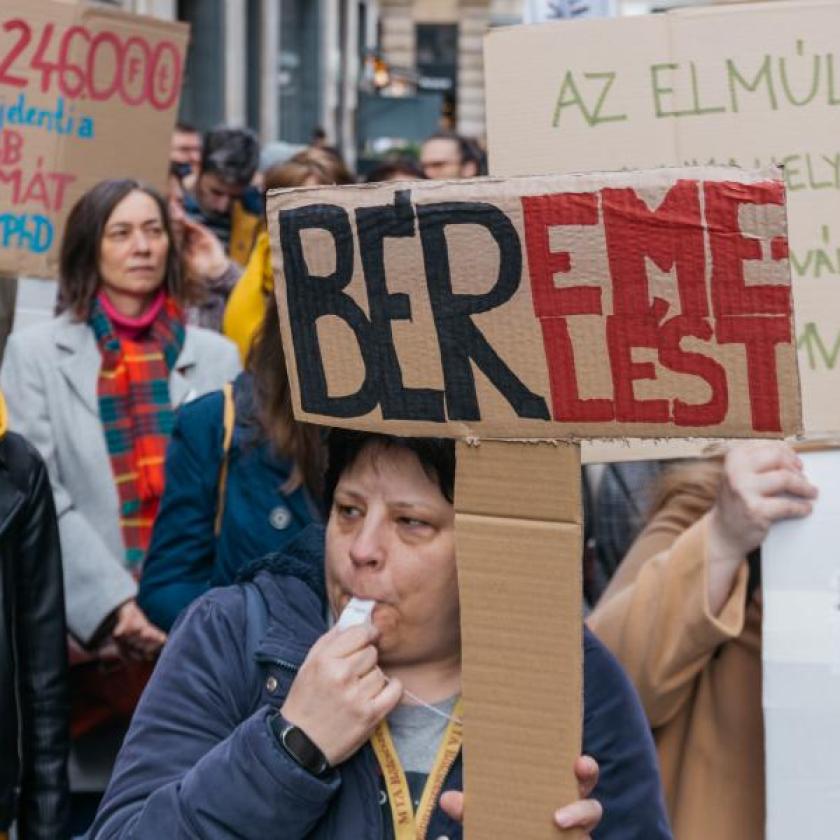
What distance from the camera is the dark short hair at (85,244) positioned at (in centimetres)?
411

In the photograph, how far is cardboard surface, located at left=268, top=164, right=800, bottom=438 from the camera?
1.66 m

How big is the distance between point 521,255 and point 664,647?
1043 millimetres

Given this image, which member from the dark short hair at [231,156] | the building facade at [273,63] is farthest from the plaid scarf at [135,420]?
the building facade at [273,63]

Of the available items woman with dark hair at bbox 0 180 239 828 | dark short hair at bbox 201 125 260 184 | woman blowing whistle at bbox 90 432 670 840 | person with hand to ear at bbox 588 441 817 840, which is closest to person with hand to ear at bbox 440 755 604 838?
woman blowing whistle at bbox 90 432 670 840

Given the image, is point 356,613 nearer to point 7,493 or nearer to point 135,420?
point 7,493

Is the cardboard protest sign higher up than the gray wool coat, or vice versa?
the cardboard protest sign

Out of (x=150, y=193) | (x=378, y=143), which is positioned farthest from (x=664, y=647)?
(x=378, y=143)

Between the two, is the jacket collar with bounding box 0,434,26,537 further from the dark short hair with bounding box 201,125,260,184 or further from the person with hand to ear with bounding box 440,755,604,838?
the dark short hair with bounding box 201,125,260,184

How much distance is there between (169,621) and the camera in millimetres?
3316

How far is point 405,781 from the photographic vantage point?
6.35 ft

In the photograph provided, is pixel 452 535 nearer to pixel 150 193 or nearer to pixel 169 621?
pixel 169 621

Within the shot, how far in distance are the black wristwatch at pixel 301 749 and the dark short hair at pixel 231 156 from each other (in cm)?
511

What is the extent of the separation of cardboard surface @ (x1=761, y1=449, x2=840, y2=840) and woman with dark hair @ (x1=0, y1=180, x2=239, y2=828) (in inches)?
70.6

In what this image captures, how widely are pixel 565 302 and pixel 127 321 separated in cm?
258
